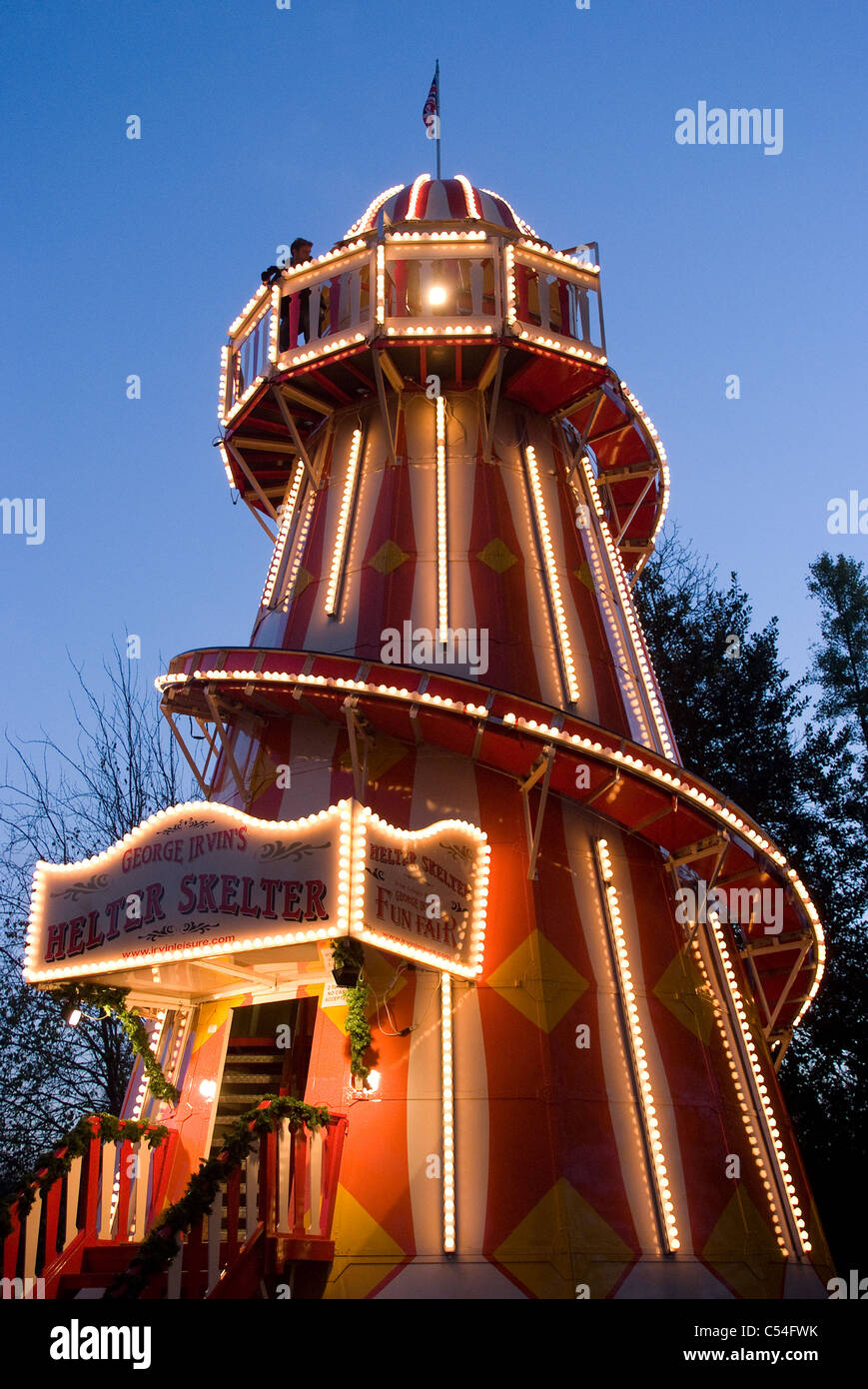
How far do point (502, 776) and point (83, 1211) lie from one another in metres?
5.93

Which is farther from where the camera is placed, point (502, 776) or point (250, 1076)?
point (250, 1076)

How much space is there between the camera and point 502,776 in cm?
1298

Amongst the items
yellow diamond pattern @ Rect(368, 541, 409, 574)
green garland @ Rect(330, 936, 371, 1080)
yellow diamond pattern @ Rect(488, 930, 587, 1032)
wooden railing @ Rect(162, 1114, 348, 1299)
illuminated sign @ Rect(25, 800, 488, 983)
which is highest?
yellow diamond pattern @ Rect(368, 541, 409, 574)

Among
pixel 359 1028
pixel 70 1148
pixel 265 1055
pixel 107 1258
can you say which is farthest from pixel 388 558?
pixel 107 1258

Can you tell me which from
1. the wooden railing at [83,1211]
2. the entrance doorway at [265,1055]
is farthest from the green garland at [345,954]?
the entrance doorway at [265,1055]

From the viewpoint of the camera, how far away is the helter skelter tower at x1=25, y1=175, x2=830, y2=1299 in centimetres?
1063

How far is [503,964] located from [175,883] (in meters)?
3.37

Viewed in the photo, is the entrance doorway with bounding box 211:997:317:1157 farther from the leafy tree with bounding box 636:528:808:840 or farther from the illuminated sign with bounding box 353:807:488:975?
the leafy tree with bounding box 636:528:808:840

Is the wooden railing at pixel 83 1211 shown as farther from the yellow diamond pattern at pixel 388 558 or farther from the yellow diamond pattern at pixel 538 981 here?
A: the yellow diamond pattern at pixel 388 558

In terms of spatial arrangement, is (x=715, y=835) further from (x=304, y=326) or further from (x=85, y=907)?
(x=304, y=326)

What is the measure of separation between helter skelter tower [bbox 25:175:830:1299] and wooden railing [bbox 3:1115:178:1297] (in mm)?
548

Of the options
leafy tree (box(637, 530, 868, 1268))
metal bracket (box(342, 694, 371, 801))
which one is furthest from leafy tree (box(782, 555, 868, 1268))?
metal bracket (box(342, 694, 371, 801))

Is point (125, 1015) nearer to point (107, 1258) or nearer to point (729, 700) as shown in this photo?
point (107, 1258)
